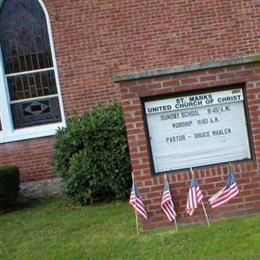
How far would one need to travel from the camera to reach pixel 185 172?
6.78 metres

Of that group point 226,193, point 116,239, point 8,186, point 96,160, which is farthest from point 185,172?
point 8,186

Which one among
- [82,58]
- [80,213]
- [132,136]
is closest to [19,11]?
[82,58]

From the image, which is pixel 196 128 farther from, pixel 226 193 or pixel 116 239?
pixel 116 239

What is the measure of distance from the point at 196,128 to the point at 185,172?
50 centimetres

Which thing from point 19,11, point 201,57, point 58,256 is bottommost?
point 58,256

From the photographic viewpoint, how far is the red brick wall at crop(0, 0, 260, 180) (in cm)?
1299

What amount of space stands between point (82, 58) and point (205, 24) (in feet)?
8.76

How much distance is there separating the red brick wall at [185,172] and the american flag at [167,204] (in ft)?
0.29

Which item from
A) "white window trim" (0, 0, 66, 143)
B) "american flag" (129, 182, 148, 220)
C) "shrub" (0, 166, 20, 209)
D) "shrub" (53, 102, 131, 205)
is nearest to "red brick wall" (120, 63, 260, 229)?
"american flag" (129, 182, 148, 220)

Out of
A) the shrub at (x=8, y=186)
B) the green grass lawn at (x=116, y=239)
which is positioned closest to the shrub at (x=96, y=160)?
the green grass lawn at (x=116, y=239)

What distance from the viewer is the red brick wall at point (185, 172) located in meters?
6.74

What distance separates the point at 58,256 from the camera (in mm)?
6461

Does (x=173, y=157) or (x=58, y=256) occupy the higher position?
(x=173, y=157)

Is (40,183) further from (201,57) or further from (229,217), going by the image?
(229,217)
